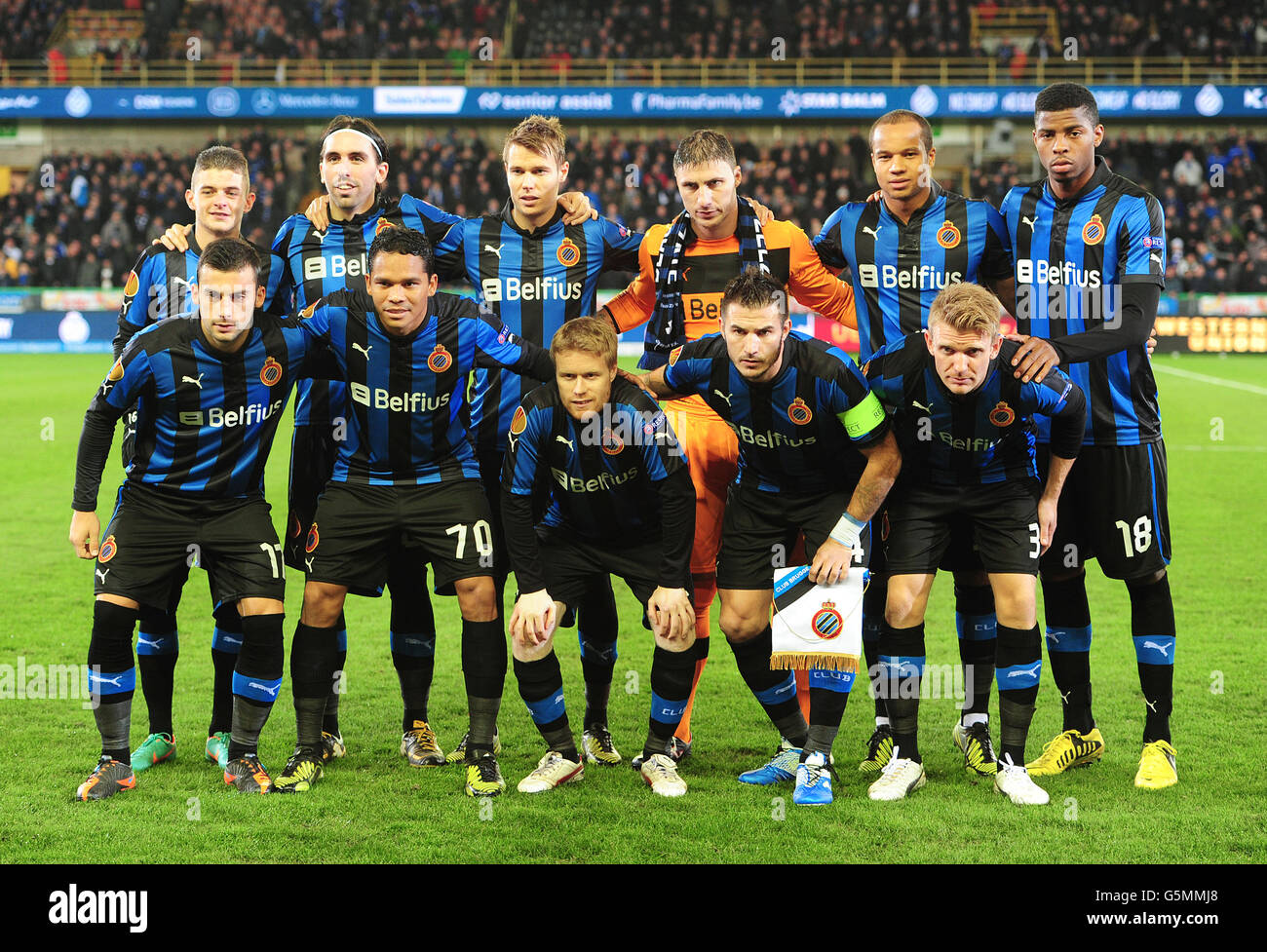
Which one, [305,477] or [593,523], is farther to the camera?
[305,477]

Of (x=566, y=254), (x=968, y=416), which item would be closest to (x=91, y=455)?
(x=566, y=254)

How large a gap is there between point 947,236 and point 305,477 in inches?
106

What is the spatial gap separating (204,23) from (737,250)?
32871 mm

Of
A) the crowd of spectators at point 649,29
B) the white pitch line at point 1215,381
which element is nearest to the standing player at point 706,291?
the white pitch line at point 1215,381

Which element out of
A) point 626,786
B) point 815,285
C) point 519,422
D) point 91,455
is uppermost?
point 815,285

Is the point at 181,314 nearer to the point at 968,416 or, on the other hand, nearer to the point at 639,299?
the point at 639,299

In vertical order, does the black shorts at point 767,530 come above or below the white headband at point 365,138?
below

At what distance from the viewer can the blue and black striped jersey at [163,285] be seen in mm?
5109

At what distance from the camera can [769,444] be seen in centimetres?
456

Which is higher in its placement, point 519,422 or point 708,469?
point 519,422

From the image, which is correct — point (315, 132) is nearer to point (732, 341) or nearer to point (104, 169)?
point (104, 169)

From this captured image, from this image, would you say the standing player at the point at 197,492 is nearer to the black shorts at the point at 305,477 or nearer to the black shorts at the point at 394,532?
A: the black shorts at the point at 394,532

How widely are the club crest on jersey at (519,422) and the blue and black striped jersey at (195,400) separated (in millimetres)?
758

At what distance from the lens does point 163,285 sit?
5.11 m
